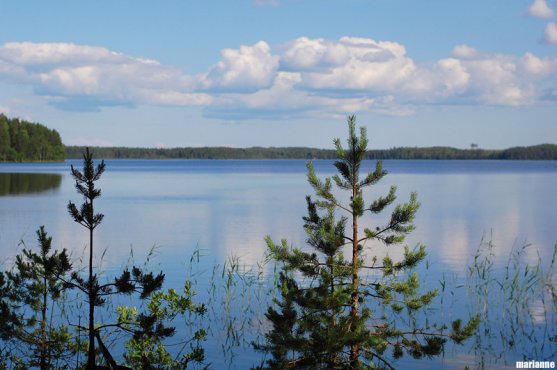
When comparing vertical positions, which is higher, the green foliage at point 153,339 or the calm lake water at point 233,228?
the green foliage at point 153,339

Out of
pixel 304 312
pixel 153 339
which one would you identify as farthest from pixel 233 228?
pixel 304 312

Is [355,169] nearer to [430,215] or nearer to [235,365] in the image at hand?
[235,365]

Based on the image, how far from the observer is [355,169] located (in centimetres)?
930

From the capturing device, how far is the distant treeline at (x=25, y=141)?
523 feet

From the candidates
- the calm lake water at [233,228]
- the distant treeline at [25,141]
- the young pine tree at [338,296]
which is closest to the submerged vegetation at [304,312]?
the young pine tree at [338,296]

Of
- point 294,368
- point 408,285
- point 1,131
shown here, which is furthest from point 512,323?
point 1,131

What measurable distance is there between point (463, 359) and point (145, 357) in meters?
7.03

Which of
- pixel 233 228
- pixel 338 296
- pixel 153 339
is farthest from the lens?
pixel 233 228

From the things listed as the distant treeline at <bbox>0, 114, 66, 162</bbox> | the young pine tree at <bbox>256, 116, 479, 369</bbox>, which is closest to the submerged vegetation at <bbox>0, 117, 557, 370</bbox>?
the young pine tree at <bbox>256, 116, 479, 369</bbox>

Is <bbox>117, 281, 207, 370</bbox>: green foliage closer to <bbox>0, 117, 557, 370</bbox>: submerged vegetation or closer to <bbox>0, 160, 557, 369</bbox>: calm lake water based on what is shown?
<bbox>0, 117, 557, 370</bbox>: submerged vegetation

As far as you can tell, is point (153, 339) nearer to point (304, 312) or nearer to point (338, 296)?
point (304, 312)

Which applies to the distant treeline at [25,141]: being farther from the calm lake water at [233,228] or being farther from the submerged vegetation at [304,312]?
the submerged vegetation at [304,312]

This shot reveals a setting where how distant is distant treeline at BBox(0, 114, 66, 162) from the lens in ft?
523

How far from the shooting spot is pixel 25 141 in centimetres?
16500
